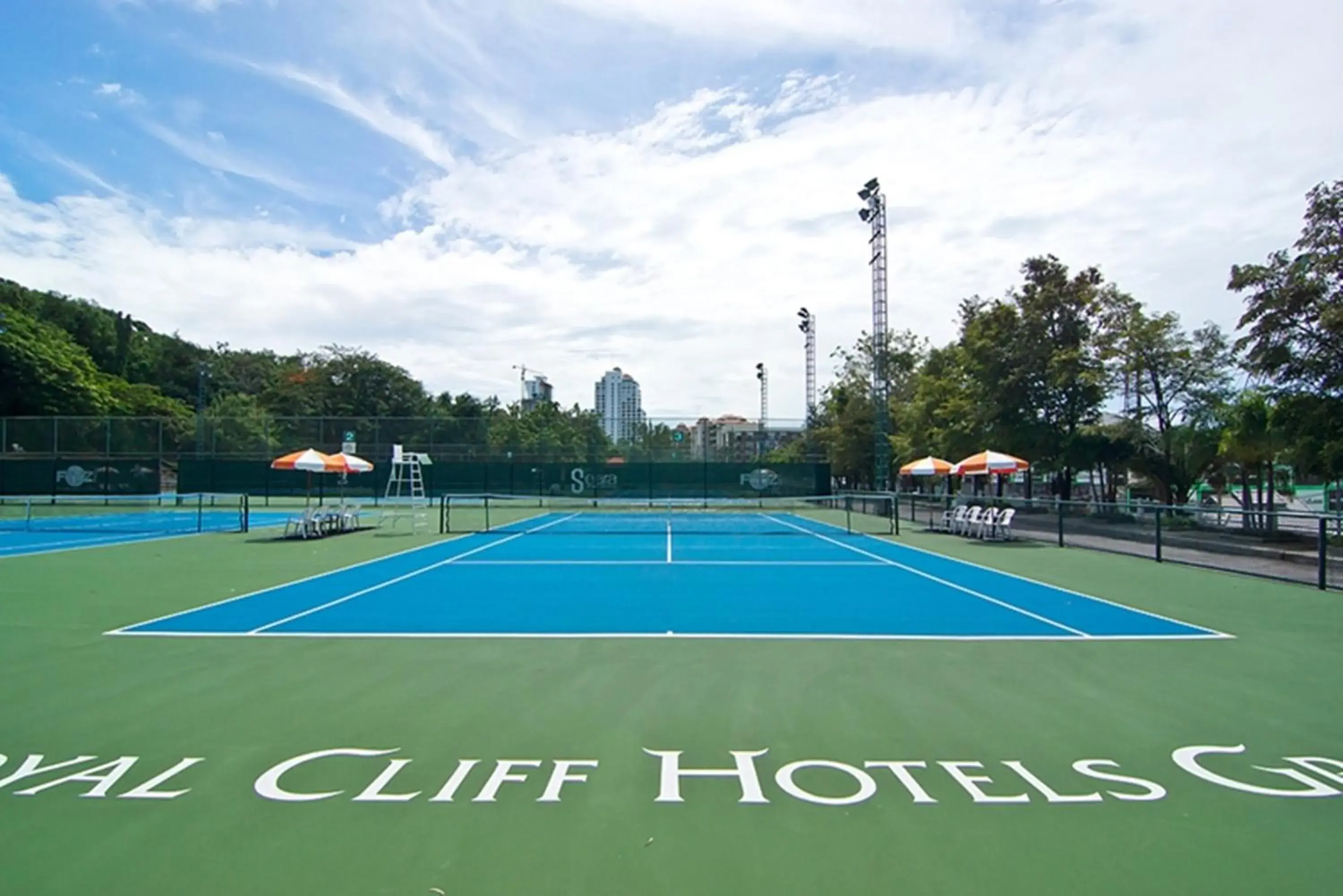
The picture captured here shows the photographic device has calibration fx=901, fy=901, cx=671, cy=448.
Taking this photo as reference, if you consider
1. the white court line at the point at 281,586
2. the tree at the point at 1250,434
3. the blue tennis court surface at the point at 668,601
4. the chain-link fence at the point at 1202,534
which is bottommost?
the white court line at the point at 281,586

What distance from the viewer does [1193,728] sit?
6414mm

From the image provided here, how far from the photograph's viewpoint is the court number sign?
16.6ft

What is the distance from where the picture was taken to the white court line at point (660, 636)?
31.7ft

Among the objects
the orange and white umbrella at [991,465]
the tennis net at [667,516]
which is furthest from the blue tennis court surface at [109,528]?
the orange and white umbrella at [991,465]

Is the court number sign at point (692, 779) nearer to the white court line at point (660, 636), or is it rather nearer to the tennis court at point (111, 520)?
the white court line at point (660, 636)

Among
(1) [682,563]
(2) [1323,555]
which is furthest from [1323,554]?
(1) [682,563]

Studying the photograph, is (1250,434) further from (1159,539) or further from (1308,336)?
(1159,539)

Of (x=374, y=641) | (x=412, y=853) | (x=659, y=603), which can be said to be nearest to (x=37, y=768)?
(x=412, y=853)

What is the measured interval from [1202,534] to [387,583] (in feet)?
62.9

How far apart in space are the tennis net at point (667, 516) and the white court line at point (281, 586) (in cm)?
395

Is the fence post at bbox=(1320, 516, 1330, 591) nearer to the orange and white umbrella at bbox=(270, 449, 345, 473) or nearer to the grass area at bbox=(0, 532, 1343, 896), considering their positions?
the grass area at bbox=(0, 532, 1343, 896)

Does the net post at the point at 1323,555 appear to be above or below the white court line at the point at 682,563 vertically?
above

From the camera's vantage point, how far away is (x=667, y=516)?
34750 millimetres

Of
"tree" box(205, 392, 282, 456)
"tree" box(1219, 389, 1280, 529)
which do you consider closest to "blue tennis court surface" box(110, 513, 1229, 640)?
"tree" box(1219, 389, 1280, 529)
